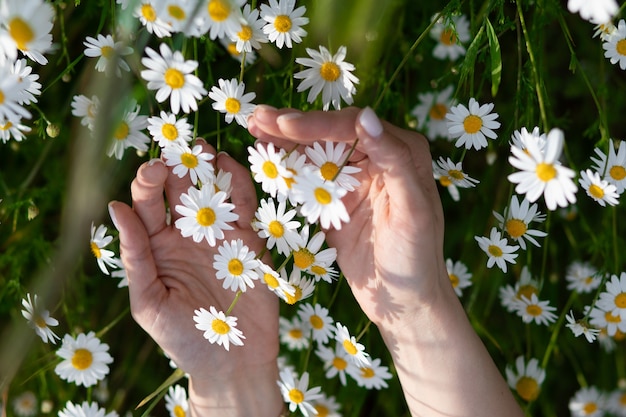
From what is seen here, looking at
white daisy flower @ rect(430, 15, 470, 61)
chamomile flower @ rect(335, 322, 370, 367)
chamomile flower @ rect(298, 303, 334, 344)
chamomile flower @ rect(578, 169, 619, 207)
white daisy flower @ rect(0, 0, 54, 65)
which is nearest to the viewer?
white daisy flower @ rect(0, 0, 54, 65)

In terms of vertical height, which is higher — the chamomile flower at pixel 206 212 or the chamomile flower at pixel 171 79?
the chamomile flower at pixel 171 79

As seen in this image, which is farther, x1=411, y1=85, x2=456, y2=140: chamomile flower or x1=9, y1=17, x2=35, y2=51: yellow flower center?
x1=411, y1=85, x2=456, y2=140: chamomile flower

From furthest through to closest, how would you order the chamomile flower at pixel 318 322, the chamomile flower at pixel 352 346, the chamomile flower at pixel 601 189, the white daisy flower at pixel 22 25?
the chamomile flower at pixel 318 322 < the chamomile flower at pixel 352 346 < the chamomile flower at pixel 601 189 < the white daisy flower at pixel 22 25

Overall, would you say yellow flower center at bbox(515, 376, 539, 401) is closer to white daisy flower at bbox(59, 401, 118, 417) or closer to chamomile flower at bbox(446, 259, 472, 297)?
chamomile flower at bbox(446, 259, 472, 297)

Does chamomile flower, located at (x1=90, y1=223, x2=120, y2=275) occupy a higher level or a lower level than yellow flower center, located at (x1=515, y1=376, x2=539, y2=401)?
higher

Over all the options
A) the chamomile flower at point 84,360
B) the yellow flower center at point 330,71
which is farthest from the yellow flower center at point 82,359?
the yellow flower center at point 330,71

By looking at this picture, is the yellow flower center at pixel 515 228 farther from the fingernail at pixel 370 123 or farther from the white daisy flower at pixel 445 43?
the white daisy flower at pixel 445 43

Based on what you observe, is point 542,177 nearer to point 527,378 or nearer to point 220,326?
point 220,326

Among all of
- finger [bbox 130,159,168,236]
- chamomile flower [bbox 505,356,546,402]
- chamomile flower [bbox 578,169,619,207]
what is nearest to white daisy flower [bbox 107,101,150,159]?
finger [bbox 130,159,168,236]

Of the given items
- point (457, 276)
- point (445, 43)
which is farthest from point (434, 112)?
point (457, 276)
